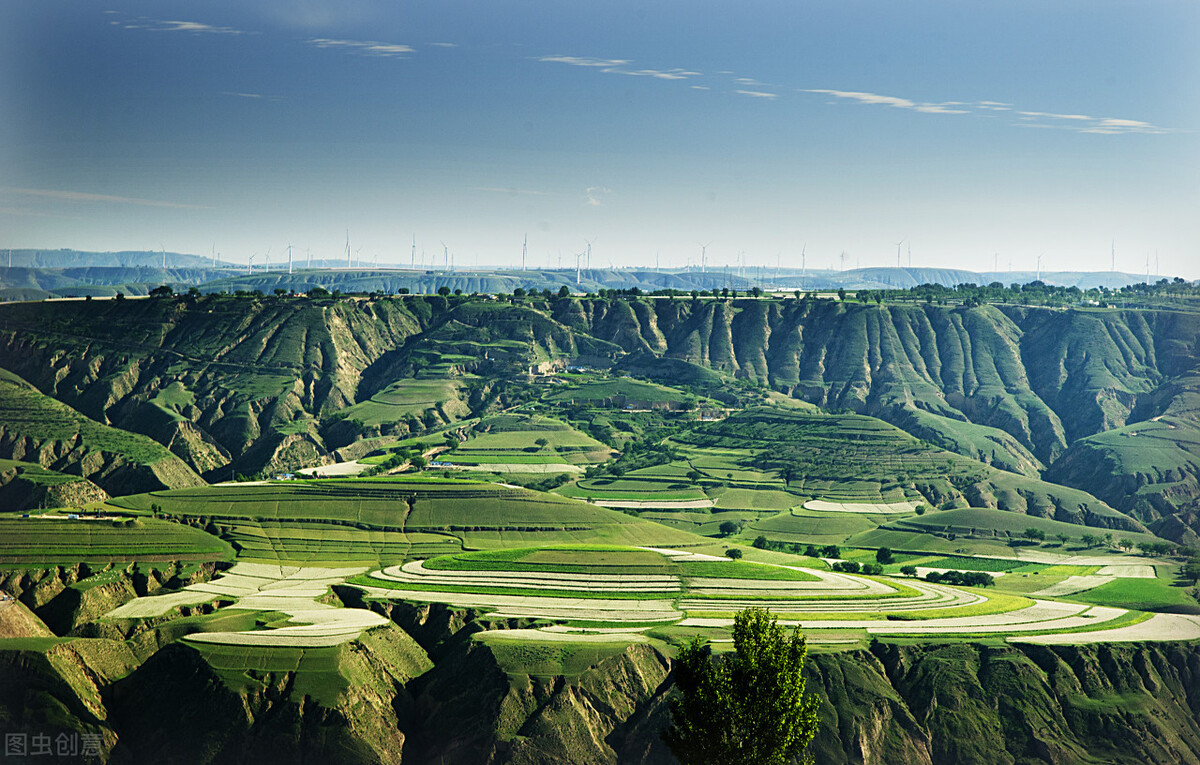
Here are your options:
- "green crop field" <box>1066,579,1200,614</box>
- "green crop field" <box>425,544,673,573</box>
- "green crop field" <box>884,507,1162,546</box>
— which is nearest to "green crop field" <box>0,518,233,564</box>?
"green crop field" <box>425,544,673,573</box>

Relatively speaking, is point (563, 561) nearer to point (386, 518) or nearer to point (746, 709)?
point (386, 518)

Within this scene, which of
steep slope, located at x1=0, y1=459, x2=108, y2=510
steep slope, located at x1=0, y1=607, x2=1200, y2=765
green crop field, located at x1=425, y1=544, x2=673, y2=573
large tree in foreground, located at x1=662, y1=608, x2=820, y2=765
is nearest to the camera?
large tree in foreground, located at x1=662, y1=608, x2=820, y2=765

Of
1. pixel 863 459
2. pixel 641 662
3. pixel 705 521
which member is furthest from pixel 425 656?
pixel 863 459

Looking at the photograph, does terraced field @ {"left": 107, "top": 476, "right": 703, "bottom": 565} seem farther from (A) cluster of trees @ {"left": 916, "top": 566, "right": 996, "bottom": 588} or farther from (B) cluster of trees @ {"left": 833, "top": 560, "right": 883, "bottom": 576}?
(A) cluster of trees @ {"left": 916, "top": 566, "right": 996, "bottom": 588}

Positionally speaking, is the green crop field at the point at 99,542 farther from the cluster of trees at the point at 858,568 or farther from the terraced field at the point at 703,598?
the cluster of trees at the point at 858,568

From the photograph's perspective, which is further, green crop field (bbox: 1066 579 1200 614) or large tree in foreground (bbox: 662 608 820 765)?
green crop field (bbox: 1066 579 1200 614)

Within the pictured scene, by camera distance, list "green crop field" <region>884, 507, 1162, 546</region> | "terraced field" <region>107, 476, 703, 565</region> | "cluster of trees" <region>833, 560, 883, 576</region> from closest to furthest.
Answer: "terraced field" <region>107, 476, 703, 565</region> < "cluster of trees" <region>833, 560, 883, 576</region> < "green crop field" <region>884, 507, 1162, 546</region>
